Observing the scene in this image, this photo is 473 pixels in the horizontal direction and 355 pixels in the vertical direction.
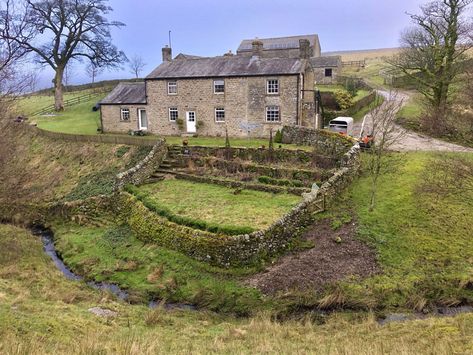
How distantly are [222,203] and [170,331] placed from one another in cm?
1016

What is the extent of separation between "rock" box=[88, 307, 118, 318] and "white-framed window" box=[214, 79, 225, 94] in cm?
2323

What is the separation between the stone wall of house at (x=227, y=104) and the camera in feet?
106

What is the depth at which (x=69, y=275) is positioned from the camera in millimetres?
19156

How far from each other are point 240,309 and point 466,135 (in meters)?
10.9

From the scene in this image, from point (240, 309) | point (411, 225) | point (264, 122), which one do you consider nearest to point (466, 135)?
point (411, 225)

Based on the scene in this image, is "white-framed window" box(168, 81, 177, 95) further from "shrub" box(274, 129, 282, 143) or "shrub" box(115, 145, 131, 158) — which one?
"shrub" box(274, 129, 282, 143)

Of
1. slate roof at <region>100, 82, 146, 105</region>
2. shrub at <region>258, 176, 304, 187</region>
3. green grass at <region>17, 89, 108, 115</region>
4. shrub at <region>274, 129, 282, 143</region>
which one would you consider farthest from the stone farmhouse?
green grass at <region>17, 89, 108, 115</region>

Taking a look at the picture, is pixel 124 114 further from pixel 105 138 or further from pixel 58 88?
pixel 58 88

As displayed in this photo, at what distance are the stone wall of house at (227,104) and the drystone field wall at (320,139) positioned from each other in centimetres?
172

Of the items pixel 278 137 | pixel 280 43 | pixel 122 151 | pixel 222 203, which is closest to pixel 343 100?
pixel 278 137

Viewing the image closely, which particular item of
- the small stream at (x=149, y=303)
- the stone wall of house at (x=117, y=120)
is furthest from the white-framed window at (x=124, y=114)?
the small stream at (x=149, y=303)

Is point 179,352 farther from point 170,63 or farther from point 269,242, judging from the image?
point 170,63

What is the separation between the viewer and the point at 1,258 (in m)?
18.6

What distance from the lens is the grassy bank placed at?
31.2 ft
